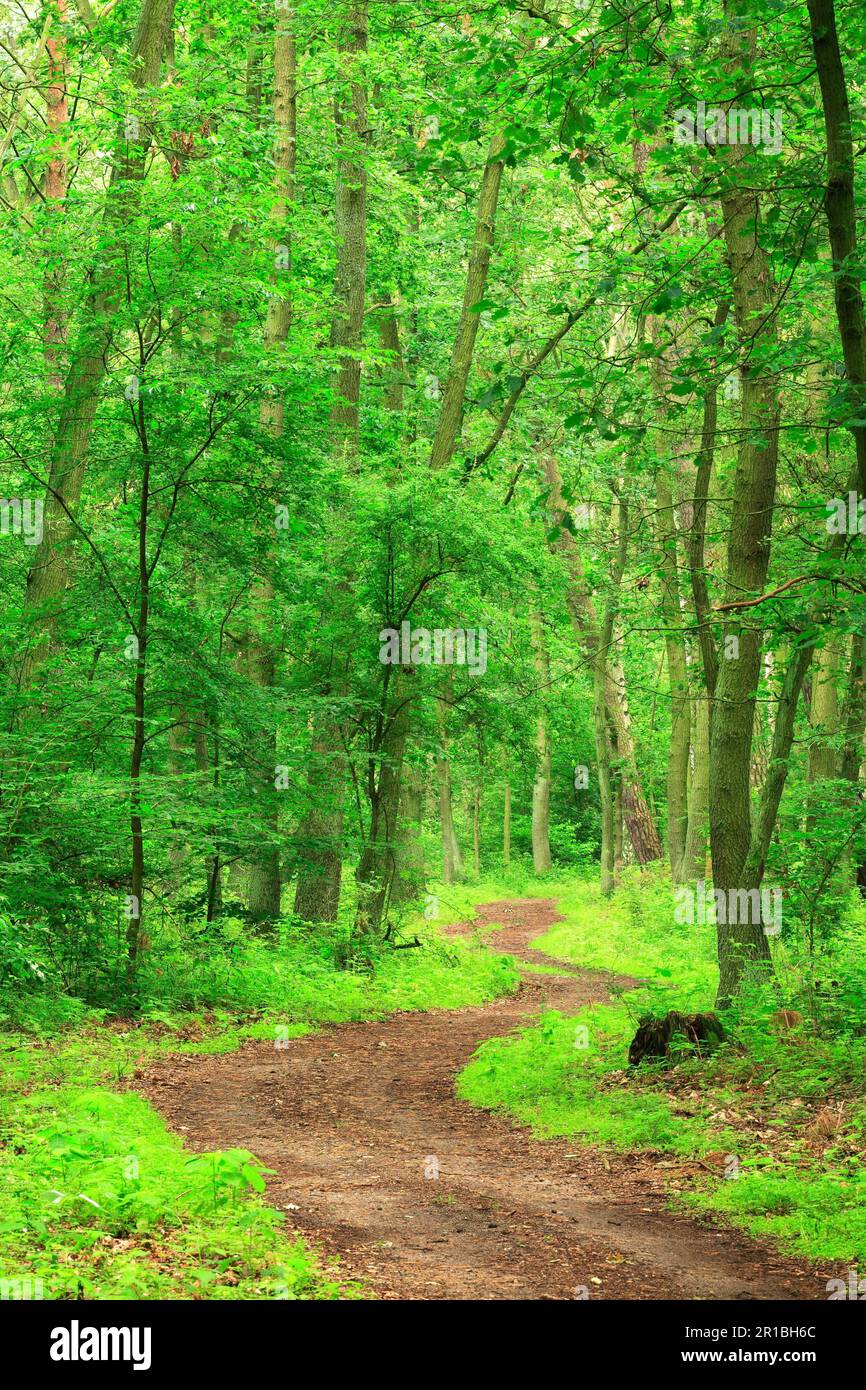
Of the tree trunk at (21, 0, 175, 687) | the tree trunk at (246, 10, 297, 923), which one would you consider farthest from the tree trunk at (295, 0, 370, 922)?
the tree trunk at (21, 0, 175, 687)

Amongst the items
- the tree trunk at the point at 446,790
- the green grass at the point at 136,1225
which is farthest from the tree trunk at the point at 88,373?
the green grass at the point at 136,1225

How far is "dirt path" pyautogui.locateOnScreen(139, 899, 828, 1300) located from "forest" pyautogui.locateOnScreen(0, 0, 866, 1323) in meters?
0.05

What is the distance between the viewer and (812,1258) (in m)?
5.36

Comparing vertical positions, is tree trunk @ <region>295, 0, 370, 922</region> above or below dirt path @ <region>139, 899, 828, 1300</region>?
above

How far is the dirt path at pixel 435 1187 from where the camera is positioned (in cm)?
500

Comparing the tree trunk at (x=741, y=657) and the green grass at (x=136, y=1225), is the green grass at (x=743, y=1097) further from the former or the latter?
the green grass at (x=136, y=1225)

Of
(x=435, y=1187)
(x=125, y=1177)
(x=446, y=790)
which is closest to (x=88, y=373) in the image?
(x=125, y=1177)

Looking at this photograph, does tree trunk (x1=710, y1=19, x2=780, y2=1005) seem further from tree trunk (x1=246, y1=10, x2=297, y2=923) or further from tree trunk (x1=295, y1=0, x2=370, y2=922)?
tree trunk (x1=295, y1=0, x2=370, y2=922)

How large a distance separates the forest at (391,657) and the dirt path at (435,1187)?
45 mm

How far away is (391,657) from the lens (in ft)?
47.1

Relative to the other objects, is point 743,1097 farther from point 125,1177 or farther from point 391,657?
point 391,657

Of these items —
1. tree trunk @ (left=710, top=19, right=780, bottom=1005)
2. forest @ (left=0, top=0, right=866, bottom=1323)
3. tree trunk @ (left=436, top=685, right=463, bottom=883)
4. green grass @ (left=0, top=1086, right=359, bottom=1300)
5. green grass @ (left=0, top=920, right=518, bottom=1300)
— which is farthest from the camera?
tree trunk @ (left=436, top=685, right=463, bottom=883)

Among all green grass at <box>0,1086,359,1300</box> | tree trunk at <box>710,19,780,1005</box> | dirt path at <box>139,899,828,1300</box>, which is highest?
tree trunk at <box>710,19,780,1005</box>

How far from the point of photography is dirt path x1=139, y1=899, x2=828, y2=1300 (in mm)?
5000
